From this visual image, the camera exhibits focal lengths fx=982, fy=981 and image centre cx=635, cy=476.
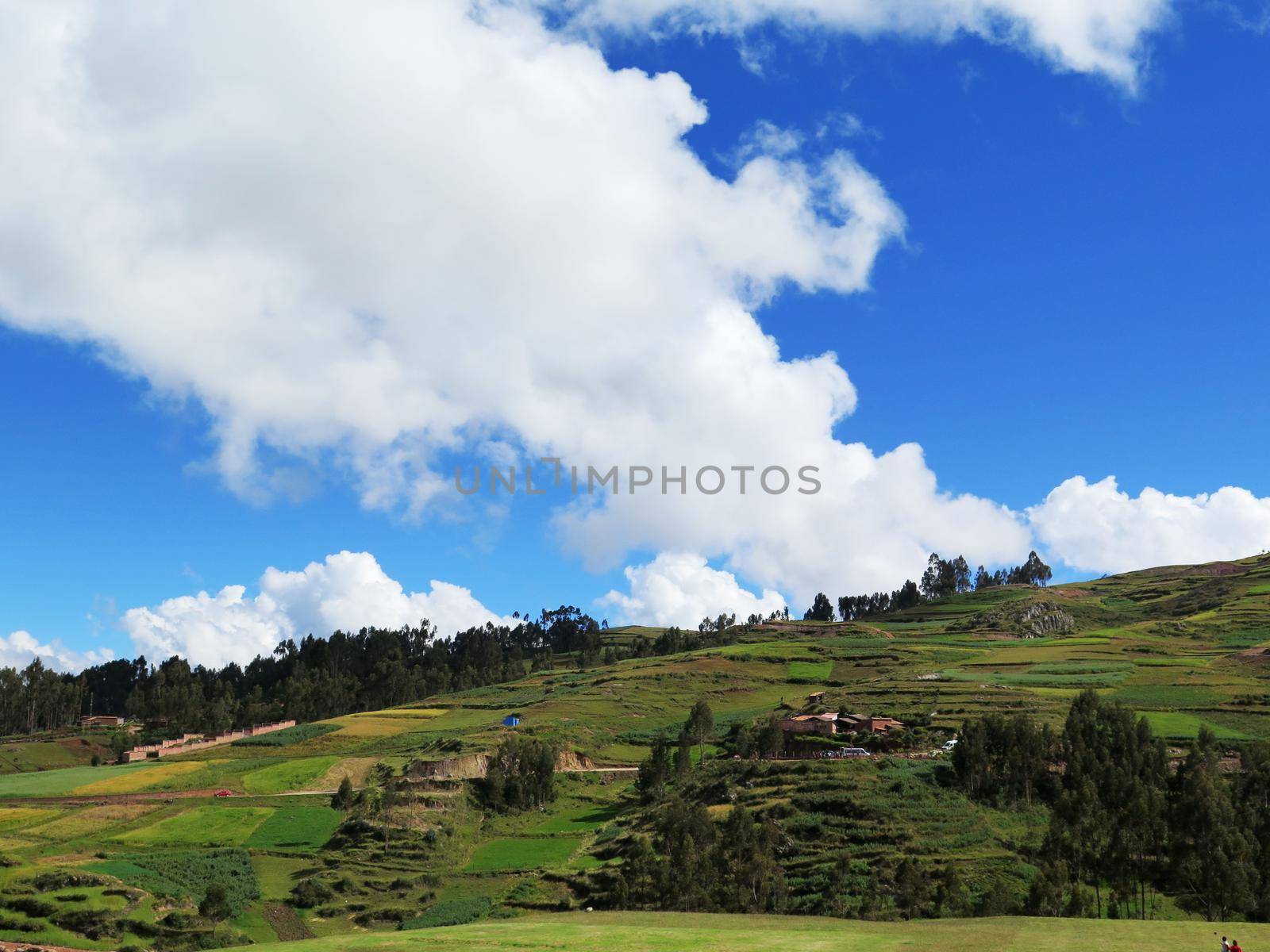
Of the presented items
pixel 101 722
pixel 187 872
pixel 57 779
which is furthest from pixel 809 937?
pixel 101 722

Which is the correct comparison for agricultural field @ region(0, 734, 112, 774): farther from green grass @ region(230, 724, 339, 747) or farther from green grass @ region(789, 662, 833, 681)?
green grass @ region(789, 662, 833, 681)

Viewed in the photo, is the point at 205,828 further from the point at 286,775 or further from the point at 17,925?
the point at 17,925

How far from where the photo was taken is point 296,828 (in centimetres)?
8412

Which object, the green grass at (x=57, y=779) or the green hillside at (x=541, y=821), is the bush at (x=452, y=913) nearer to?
the green hillside at (x=541, y=821)

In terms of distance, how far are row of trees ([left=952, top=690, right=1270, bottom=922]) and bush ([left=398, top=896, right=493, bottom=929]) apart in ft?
108

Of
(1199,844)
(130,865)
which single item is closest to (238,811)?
(130,865)

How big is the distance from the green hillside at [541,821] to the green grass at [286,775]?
2.00 ft

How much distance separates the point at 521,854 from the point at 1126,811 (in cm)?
4399

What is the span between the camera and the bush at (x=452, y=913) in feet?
198

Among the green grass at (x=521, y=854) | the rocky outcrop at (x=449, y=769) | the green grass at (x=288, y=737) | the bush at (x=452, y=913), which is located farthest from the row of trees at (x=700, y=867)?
the green grass at (x=288, y=737)

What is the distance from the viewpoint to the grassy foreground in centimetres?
3559

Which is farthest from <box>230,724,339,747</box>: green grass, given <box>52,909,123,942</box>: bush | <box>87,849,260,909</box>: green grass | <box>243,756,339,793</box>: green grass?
<box>52,909,123,942</box>: bush

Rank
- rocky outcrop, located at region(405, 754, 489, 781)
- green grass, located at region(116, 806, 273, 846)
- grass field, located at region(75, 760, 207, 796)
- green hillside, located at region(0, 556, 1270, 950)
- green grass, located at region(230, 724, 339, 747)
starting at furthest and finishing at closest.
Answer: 1. green grass, located at region(230, 724, 339, 747)
2. grass field, located at region(75, 760, 207, 796)
3. rocky outcrop, located at region(405, 754, 489, 781)
4. green grass, located at region(116, 806, 273, 846)
5. green hillside, located at region(0, 556, 1270, 950)

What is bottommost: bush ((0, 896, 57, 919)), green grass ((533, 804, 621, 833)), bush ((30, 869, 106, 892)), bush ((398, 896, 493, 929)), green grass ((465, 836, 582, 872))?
bush ((398, 896, 493, 929))
